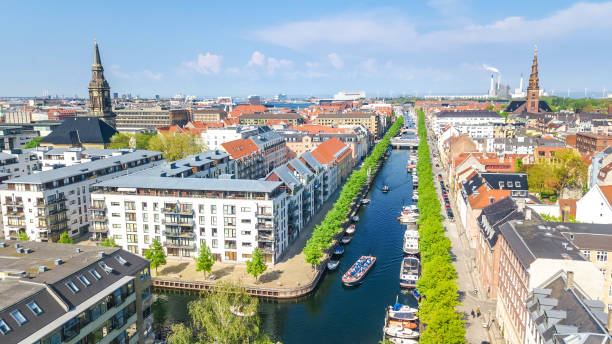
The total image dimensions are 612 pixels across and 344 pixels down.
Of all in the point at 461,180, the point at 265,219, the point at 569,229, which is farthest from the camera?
the point at 461,180

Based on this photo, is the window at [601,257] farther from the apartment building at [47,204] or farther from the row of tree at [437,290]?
the apartment building at [47,204]

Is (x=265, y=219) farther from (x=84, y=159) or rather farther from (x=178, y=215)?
(x=84, y=159)

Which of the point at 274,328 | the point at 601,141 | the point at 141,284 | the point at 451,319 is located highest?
the point at 601,141

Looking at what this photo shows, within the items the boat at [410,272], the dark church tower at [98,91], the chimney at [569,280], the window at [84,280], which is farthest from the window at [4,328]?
the dark church tower at [98,91]

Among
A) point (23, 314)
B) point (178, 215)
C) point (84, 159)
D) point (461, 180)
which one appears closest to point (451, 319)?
point (23, 314)

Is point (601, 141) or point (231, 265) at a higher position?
point (601, 141)

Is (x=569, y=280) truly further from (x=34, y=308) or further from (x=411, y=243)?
(x=34, y=308)
